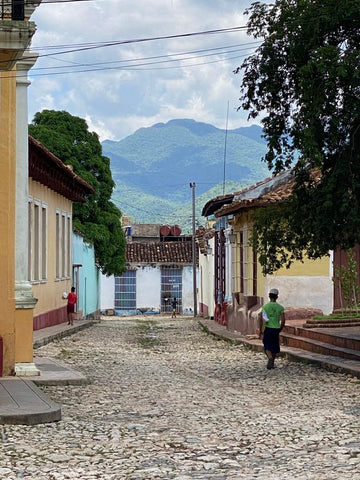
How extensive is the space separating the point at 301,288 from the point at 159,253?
3665cm

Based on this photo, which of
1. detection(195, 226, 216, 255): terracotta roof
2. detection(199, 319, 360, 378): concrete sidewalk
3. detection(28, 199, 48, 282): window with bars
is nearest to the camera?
detection(199, 319, 360, 378): concrete sidewalk

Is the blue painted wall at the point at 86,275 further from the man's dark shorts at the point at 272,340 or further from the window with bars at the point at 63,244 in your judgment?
the man's dark shorts at the point at 272,340

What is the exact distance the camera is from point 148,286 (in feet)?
200

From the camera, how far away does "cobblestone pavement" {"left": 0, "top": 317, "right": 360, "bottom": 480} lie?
740 cm

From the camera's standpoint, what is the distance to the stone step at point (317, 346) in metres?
16.3

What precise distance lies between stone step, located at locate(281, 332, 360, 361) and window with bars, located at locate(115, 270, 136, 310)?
39578 mm

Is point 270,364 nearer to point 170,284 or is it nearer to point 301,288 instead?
point 301,288

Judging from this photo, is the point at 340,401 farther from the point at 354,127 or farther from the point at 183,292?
the point at 183,292

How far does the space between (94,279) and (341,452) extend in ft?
122

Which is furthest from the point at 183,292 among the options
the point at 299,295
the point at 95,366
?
the point at 95,366

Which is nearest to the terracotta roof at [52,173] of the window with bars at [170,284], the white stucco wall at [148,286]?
the white stucco wall at [148,286]

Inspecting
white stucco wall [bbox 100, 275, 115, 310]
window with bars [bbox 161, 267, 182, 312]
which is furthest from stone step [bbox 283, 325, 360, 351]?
white stucco wall [bbox 100, 275, 115, 310]

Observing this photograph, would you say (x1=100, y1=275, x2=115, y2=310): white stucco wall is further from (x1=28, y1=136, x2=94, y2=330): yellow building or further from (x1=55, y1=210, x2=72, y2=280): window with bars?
(x1=55, y1=210, x2=72, y2=280): window with bars

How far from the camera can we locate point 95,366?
16750mm
